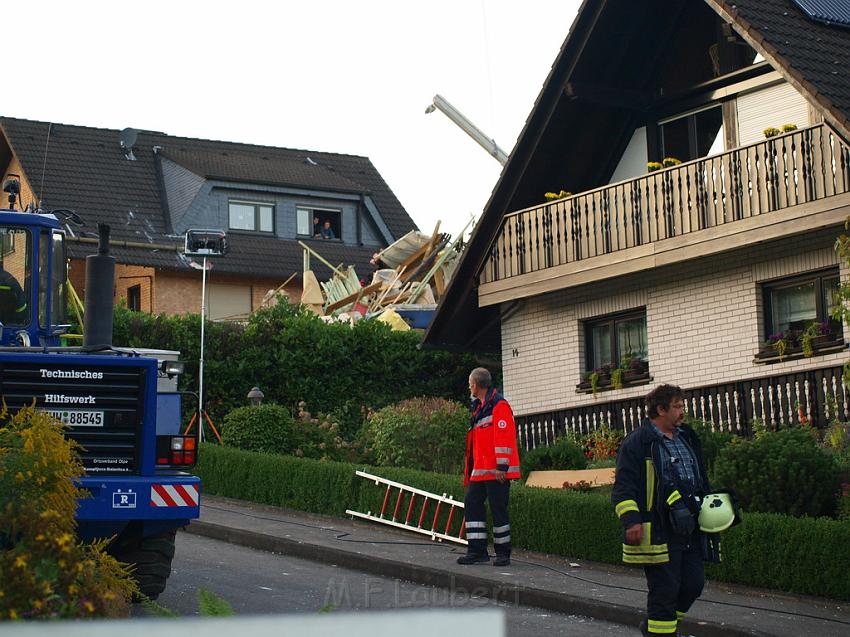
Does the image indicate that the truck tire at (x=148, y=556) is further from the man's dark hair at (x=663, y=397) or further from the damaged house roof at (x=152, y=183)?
the damaged house roof at (x=152, y=183)

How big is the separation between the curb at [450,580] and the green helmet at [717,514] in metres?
1.60

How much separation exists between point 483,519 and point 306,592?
78.2 inches

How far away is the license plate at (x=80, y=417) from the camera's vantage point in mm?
11039

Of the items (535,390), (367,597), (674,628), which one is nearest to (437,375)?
(535,390)

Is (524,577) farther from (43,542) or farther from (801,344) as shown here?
(43,542)

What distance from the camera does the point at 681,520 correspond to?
925 centimetres

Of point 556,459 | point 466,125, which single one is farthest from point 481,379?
point 466,125

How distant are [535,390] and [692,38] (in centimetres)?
597

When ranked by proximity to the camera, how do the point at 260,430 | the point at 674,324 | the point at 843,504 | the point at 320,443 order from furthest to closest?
the point at 320,443, the point at 260,430, the point at 674,324, the point at 843,504

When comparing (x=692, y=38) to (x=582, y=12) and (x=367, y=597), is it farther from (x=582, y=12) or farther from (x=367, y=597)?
(x=367, y=597)

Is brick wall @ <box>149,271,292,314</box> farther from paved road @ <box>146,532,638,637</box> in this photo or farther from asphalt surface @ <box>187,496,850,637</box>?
paved road @ <box>146,532,638,637</box>

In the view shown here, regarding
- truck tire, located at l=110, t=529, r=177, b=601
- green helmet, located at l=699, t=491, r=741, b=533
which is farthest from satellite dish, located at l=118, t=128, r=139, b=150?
green helmet, located at l=699, t=491, r=741, b=533

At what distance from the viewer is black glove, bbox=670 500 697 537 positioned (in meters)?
9.24

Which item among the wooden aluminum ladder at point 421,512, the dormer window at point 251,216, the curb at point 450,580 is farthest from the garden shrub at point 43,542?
the dormer window at point 251,216
